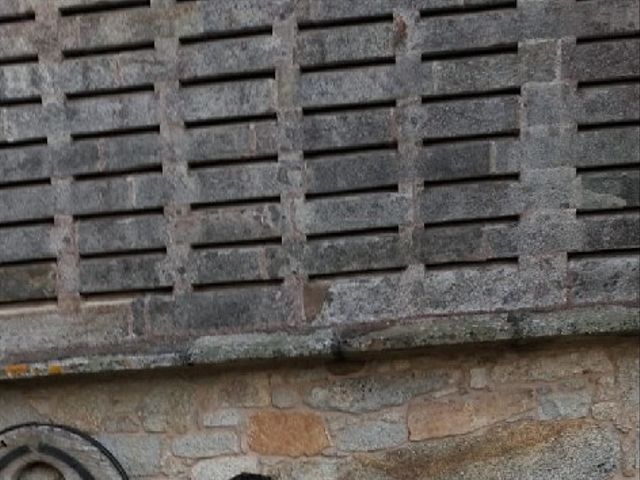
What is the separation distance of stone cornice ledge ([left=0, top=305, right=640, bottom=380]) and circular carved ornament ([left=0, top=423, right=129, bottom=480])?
239 mm

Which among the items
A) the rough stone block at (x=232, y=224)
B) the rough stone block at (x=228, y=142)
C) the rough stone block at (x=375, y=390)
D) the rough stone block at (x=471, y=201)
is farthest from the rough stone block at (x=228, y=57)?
the rough stone block at (x=375, y=390)

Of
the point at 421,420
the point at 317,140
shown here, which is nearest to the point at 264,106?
the point at 317,140

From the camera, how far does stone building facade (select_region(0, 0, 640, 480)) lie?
317 centimetres

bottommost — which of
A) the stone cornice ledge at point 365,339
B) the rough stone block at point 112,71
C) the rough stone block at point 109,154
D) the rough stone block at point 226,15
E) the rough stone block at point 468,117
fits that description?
the stone cornice ledge at point 365,339

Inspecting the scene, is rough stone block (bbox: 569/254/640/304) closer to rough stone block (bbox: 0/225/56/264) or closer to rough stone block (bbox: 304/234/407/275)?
rough stone block (bbox: 304/234/407/275)

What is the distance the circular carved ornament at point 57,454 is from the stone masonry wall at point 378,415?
6 centimetres

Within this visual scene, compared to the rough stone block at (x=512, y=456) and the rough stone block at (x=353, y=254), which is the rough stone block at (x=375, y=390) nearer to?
the rough stone block at (x=512, y=456)

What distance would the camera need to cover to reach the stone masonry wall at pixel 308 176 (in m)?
3.18

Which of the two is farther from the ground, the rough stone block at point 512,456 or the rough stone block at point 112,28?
the rough stone block at point 112,28

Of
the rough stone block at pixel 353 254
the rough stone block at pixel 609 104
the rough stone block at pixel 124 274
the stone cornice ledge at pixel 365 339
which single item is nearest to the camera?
the stone cornice ledge at pixel 365 339

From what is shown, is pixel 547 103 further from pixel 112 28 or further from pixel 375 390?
pixel 112 28

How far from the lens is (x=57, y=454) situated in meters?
3.35

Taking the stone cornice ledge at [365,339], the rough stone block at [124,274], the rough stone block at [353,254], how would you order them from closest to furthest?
the stone cornice ledge at [365,339], the rough stone block at [353,254], the rough stone block at [124,274]

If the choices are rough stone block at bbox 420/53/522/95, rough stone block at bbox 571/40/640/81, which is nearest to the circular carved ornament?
rough stone block at bbox 420/53/522/95
